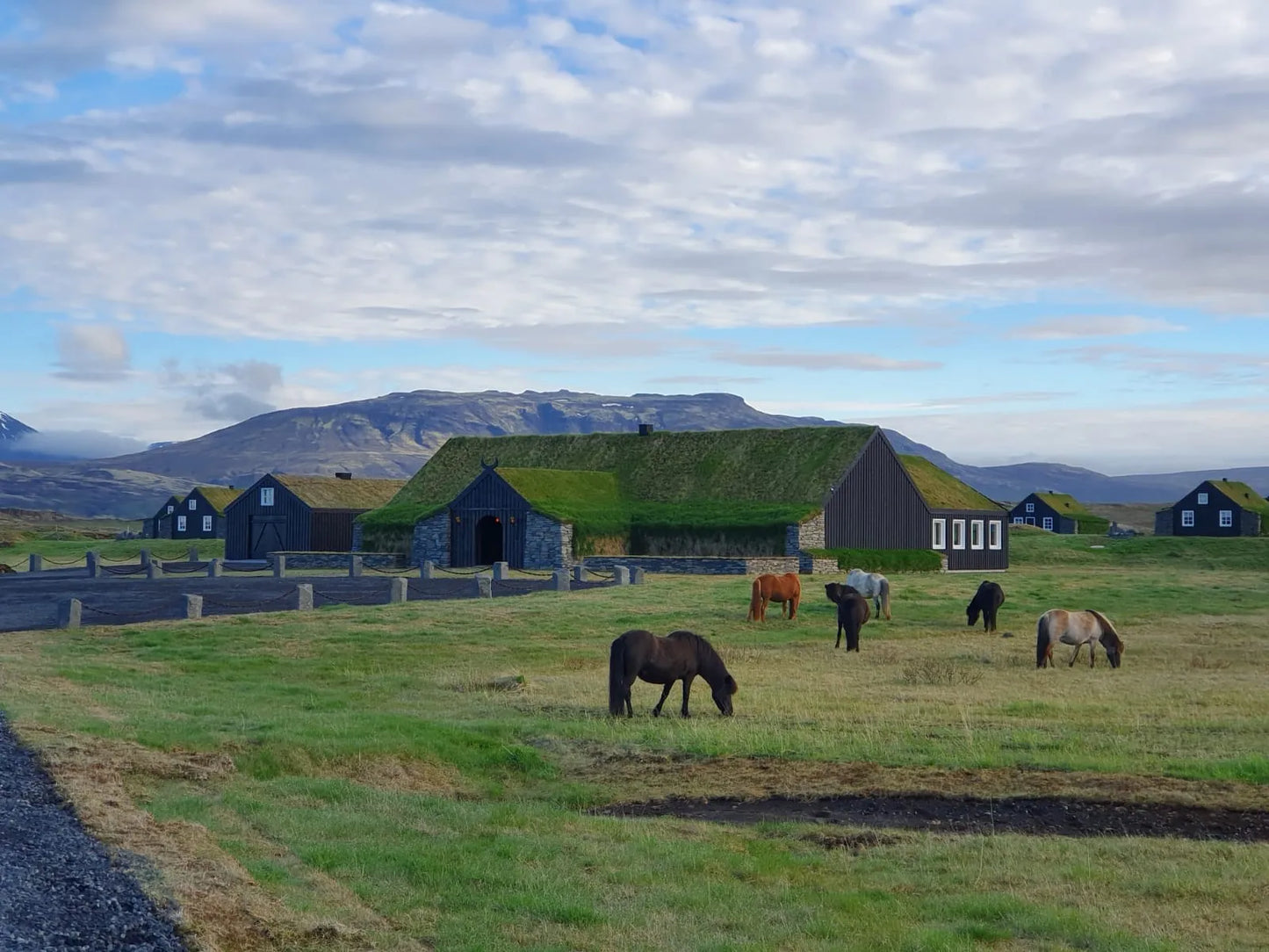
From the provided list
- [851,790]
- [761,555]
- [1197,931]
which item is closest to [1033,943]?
[1197,931]

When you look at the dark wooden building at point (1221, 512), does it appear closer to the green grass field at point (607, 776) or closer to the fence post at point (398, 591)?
the green grass field at point (607, 776)

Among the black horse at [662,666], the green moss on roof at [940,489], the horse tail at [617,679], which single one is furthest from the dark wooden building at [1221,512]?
the horse tail at [617,679]

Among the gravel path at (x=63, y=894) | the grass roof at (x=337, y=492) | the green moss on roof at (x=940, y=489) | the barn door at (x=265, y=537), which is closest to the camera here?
the gravel path at (x=63, y=894)

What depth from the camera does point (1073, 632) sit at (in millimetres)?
26719

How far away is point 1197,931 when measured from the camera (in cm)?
988

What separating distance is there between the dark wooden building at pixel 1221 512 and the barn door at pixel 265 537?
69.2 meters

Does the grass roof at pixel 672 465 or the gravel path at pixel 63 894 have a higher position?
the grass roof at pixel 672 465

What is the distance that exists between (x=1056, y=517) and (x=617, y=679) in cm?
11762

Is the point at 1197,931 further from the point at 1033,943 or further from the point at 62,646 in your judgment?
the point at 62,646

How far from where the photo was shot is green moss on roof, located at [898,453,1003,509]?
6994cm

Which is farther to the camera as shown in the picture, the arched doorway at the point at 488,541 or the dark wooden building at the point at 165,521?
the dark wooden building at the point at 165,521

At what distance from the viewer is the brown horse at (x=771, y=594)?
35.5 meters

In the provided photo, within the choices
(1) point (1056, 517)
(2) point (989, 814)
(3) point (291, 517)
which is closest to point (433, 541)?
(3) point (291, 517)

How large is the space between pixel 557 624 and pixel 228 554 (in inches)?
1948
